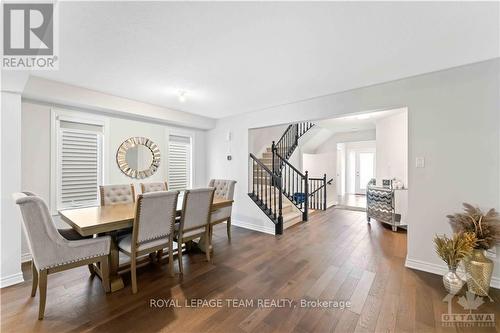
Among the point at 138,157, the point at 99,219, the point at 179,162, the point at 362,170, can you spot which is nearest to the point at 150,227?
the point at 99,219

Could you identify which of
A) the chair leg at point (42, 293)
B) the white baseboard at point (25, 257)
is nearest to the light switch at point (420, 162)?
the chair leg at point (42, 293)

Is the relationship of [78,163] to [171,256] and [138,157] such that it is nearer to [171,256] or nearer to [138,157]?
[138,157]

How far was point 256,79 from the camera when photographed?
9.21 ft

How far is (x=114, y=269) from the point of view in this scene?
93.4 inches

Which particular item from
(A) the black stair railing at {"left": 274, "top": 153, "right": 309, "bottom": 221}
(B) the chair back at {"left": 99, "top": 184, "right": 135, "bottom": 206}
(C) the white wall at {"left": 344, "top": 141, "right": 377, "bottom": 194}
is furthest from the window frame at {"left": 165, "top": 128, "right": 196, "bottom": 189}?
(C) the white wall at {"left": 344, "top": 141, "right": 377, "bottom": 194}

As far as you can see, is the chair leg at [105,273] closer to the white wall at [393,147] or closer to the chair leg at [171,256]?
the chair leg at [171,256]

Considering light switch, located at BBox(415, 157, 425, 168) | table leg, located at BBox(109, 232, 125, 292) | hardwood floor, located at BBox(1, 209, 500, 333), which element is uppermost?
light switch, located at BBox(415, 157, 425, 168)

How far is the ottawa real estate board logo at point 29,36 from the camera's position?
153 centimetres

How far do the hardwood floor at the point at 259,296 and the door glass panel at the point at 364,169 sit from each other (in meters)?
7.18

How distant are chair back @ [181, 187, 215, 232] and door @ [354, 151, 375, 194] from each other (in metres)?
8.94

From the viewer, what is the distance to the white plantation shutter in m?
3.18

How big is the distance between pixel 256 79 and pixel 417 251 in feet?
10.0

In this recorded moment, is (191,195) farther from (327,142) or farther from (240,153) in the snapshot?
(327,142)

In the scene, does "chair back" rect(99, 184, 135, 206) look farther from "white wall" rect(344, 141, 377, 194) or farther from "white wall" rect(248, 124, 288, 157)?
"white wall" rect(344, 141, 377, 194)
